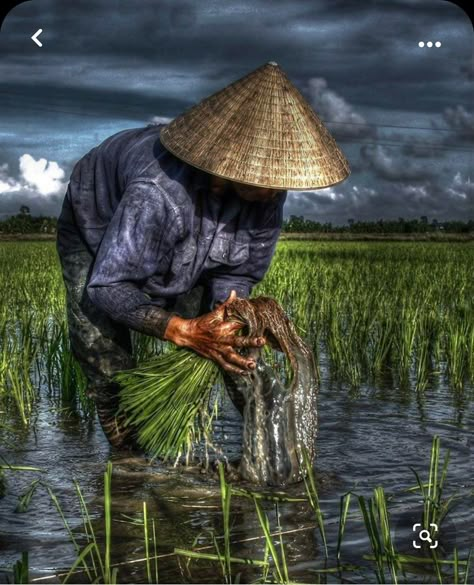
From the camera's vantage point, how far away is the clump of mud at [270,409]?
125 inches

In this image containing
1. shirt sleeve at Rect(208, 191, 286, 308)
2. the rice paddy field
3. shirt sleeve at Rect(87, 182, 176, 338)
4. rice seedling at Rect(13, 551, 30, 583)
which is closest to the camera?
rice seedling at Rect(13, 551, 30, 583)

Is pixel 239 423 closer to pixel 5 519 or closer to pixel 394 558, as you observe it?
pixel 5 519

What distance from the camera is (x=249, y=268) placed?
3.52m

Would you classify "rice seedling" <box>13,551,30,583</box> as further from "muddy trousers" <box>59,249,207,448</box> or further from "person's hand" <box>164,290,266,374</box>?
"muddy trousers" <box>59,249,207,448</box>

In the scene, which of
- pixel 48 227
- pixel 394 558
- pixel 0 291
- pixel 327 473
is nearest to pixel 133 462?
pixel 327 473

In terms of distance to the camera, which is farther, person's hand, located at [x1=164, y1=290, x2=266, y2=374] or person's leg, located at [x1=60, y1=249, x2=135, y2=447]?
person's leg, located at [x1=60, y1=249, x2=135, y2=447]

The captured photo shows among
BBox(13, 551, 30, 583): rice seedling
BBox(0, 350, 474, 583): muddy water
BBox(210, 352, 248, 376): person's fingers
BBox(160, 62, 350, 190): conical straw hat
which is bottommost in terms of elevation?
BBox(0, 350, 474, 583): muddy water

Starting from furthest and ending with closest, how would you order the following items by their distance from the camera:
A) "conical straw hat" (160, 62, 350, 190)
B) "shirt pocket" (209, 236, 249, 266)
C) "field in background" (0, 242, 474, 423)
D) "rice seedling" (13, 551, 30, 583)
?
"field in background" (0, 242, 474, 423), "shirt pocket" (209, 236, 249, 266), "conical straw hat" (160, 62, 350, 190), "rice seedling" (13, 551, 30, 583)

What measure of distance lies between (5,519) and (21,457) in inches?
30.8

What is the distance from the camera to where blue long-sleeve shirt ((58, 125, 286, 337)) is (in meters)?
3.06

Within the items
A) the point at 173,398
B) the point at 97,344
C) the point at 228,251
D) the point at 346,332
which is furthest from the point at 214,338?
the point at 346,332

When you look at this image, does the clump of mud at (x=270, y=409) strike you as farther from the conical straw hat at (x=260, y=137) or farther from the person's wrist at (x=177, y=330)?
the conical straw hat at (x=260, y=137)

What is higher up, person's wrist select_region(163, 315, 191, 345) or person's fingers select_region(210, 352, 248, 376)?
person's wrist select_region(163, 315, 191, 345)

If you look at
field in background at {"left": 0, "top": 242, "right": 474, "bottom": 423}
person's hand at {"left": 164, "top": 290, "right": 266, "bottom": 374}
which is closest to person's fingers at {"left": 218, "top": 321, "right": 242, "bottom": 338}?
person's hand at {"left": 164, "top": 290, "right": 266, "bottom": 374}
